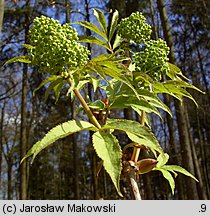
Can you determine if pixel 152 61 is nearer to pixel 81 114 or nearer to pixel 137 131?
pixel 137 131

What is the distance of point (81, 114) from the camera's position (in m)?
8.13

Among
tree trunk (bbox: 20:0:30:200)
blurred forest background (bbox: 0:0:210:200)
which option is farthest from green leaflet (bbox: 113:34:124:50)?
Answer: tree trunk (bbox: 20:0:30:200)

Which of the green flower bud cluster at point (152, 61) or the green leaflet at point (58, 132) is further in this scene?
the green flower bud cluster at point (152, 61)

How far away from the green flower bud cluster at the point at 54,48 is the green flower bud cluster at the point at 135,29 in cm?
19

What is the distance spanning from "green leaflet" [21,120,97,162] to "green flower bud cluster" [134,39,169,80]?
0.17 metres

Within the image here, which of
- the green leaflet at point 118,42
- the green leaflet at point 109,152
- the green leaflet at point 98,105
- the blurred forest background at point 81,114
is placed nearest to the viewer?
the green leaflet at point 109,152

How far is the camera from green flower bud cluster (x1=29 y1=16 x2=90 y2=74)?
1.81 feet

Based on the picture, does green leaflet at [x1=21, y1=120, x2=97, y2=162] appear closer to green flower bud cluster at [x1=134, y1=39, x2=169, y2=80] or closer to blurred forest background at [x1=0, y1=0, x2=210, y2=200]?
green flower bud cluster at [x1=134, y1=39, x2=169, y2=80]

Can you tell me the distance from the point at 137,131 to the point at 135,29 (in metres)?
0.28

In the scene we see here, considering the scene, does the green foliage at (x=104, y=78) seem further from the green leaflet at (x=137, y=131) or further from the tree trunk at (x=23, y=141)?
the tree trunk at (x=23, y=141)

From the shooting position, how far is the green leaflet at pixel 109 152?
494 mm

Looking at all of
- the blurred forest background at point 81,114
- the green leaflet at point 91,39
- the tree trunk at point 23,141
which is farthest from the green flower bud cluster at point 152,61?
the tree trunk at point 23,141

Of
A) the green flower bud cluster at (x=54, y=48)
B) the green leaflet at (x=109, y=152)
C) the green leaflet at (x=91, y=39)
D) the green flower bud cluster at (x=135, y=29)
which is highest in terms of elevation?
the green flower bud cluster at (x=135, y=29)
